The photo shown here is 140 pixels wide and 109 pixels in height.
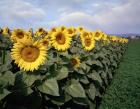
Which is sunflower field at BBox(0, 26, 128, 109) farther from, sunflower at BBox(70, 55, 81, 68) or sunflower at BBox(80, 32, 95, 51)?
sunflower at BBox(80, 32, 95, 51)

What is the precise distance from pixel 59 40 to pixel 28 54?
5.30 feet

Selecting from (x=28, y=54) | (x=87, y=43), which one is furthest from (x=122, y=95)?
(x=28, y=54)

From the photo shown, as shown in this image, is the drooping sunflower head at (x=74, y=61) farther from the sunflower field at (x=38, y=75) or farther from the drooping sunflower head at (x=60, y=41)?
the drooping sunflower head at (x=60, y=41)

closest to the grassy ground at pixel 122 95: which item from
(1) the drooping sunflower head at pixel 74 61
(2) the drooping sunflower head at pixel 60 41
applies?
(1) the drooping sunflower head at pixel 74 61

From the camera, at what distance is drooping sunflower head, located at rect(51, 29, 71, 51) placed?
5.31m

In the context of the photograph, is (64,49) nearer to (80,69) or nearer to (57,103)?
(80,69)

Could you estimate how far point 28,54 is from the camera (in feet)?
12.6

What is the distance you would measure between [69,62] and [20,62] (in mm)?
1478

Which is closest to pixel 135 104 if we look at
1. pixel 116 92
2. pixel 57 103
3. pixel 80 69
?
pixel 116 92

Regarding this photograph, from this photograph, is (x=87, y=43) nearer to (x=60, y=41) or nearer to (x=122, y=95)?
(x=60, y=41)

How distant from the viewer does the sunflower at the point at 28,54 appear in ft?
12.3

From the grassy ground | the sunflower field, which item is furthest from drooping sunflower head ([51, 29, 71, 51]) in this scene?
the grassy ground

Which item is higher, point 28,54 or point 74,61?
point 28,54

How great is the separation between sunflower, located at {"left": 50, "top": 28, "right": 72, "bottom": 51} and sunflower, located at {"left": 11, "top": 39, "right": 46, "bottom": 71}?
1.48 m
